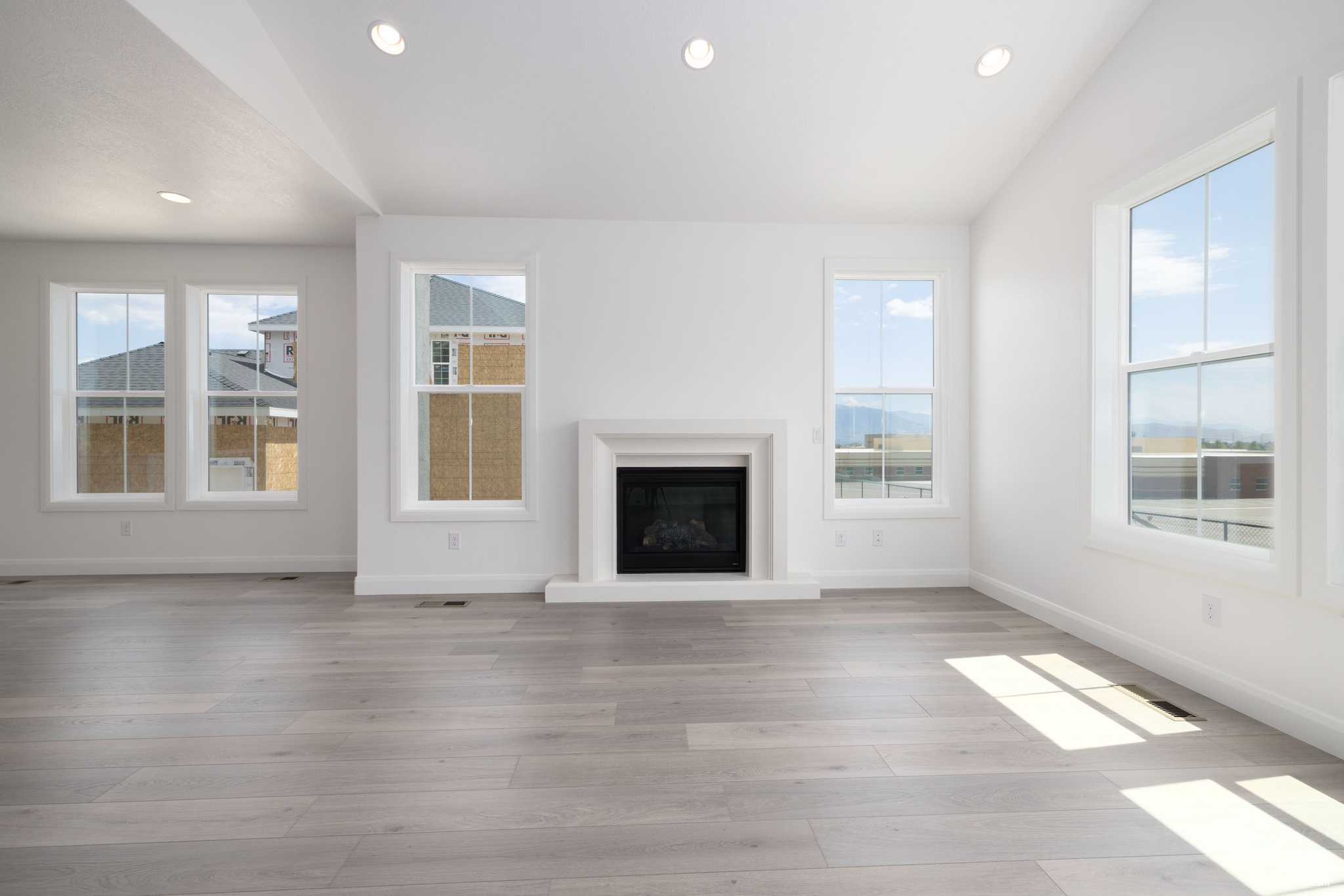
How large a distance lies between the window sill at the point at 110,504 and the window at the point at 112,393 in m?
0.04

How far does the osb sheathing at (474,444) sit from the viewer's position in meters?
4.13

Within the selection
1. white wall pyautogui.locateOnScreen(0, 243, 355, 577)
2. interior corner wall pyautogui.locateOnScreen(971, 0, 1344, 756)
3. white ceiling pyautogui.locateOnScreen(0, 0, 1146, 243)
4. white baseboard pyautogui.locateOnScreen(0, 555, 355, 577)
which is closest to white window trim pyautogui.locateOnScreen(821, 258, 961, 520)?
interior corner wall pyautogui.locateOnScreen(971, 0, 1344, 756)

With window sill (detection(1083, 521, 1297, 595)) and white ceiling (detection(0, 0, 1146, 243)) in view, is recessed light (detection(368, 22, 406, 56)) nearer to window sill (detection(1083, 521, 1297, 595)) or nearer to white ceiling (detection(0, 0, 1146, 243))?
white ceiling (detection(0, 0, 1146, 243))

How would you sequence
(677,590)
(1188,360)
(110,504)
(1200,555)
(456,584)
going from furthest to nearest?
(110,504), (456,584), (677,590), (1188,360), (1200,555)

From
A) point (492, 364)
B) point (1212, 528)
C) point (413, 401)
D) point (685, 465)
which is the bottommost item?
point (1212, 528)

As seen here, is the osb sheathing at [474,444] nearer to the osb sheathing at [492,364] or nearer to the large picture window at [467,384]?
the large picture window at [467,384]

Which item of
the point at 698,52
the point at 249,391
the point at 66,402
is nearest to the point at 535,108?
the point at 698,52

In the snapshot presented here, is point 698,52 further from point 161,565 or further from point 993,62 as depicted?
point 161,565

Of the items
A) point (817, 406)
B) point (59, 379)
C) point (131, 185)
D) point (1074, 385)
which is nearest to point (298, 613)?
point (131, 185)

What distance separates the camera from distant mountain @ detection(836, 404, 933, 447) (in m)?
4.20

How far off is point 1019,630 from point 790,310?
228 cm

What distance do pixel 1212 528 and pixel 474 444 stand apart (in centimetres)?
389

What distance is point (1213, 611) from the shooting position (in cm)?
232

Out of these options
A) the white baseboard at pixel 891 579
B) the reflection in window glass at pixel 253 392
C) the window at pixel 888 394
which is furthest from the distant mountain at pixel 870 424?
the reflection in window glass at pixel 253 392
